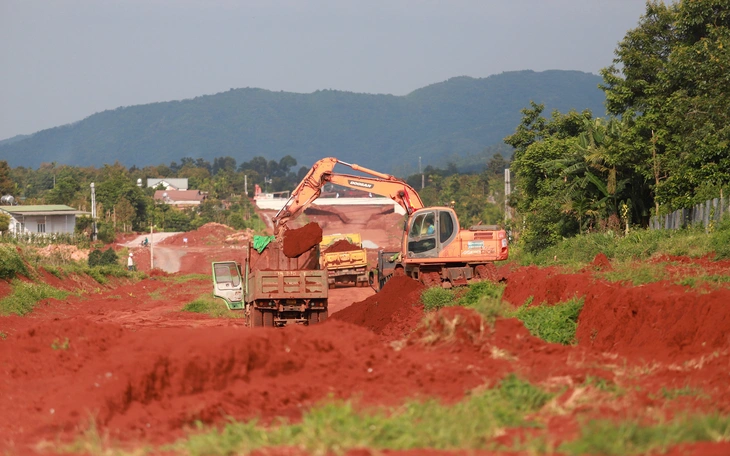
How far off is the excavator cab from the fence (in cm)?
765

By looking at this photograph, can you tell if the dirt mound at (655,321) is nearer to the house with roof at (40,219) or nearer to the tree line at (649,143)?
the tree line at (649,143)

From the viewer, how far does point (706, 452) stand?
24.1 feet

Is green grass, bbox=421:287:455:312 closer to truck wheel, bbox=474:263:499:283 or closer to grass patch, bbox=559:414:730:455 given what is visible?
truck wheel, bbox=474:263:499:283

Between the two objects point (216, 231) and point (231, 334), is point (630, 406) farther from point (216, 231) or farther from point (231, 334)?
point (216, 231)

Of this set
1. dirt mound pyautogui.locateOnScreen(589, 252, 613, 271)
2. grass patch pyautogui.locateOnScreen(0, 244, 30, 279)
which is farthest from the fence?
grass patch pyautogui.locateOnScreen(0, 244, 30, 279)

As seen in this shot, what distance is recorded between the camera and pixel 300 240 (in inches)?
893

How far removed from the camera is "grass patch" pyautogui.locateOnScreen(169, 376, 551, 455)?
26.5 feet

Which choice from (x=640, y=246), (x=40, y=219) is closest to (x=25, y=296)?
(x=640, y=246)

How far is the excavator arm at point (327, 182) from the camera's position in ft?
84.9

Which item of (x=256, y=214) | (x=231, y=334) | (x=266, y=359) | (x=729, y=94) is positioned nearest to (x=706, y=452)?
(x=266, y=359)

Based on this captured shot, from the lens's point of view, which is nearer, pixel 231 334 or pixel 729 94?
pixel 231 334

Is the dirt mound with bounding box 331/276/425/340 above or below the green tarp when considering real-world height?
below

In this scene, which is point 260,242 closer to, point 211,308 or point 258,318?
point 258,318

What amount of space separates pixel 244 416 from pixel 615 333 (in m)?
7.55
